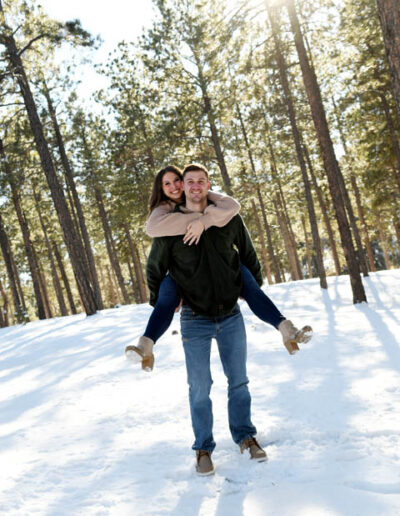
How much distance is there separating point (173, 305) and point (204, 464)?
1124mm

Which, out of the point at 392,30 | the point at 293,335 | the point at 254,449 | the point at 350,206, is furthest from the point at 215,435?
the point at 350,206

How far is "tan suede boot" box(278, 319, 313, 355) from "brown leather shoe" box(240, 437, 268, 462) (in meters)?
0.75

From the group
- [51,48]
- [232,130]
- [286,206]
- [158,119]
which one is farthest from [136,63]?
[286,206]

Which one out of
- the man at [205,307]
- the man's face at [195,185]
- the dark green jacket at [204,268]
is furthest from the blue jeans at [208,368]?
the man's face at [195,185]

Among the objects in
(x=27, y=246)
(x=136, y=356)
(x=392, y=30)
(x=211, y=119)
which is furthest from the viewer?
(x=27, y=246)

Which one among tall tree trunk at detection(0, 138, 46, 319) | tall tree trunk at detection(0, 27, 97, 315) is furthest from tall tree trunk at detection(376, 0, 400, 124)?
tall tree trunk at detection(0, 138, 46, 319)

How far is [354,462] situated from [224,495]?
0.89 metres

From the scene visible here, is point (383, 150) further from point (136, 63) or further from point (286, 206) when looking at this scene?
point (136, 63)

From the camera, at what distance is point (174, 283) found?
3.27 meters

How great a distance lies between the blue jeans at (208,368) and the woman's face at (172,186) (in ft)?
2.89

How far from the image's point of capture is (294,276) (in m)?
26.4

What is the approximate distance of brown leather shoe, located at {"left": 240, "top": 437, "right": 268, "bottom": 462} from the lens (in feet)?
10.3

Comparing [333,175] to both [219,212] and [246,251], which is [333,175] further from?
[219,212]

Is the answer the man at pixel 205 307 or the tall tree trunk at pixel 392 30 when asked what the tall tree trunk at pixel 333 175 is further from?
the man at pixel 205 307
